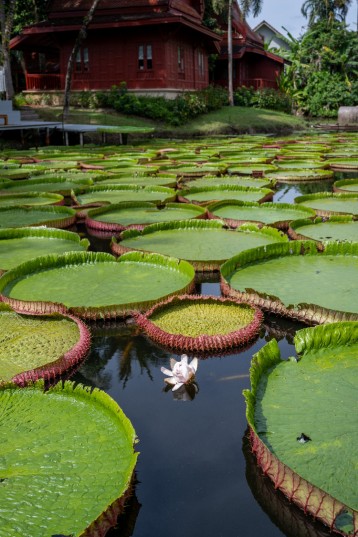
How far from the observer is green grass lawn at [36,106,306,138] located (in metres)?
17.8

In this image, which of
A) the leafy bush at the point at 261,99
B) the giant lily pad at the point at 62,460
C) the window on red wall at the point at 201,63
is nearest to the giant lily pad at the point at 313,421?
the giant lily pad at the point at 62,460

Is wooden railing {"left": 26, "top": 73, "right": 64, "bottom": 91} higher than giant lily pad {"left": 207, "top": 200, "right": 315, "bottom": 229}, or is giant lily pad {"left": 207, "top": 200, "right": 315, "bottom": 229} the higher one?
wooden railing {"left": 26, "top": 73, "right": 64, "bottom": 91}

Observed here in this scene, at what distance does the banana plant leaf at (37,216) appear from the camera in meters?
4.86

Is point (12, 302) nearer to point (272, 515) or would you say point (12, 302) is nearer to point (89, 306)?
point (89, 306)

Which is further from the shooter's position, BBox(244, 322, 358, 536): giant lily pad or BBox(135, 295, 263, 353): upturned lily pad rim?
BBox(135, 295, 263, 353): upturned lily pad rim

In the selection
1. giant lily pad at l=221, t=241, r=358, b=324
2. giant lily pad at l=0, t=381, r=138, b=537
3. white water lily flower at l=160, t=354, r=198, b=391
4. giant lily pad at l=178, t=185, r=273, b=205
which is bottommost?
white water lily flower at l=160, t=354, r=198, b=391

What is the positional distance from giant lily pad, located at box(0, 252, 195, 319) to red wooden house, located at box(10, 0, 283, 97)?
59.3 ft

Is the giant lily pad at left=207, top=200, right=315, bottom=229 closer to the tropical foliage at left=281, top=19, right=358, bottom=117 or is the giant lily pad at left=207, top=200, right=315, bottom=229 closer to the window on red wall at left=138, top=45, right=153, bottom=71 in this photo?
the window on red wall at left=138, top=45, right=153, bottom=71

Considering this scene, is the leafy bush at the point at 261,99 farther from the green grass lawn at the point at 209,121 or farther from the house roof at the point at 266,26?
the house roof at the point at 266,26

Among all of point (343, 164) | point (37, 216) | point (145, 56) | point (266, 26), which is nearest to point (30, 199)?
point (37, 216)

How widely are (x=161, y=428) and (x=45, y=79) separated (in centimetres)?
2310

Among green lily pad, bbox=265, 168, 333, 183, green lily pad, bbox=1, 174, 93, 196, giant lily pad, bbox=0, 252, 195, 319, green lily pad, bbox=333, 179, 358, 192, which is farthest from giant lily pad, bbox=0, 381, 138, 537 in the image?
green lily pad, bbox=265, 168, 333, 183

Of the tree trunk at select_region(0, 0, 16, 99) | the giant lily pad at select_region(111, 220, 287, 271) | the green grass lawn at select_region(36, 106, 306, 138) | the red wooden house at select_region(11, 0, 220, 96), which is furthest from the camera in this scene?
the red wooden house at select_region(11, 0, 220, 96)

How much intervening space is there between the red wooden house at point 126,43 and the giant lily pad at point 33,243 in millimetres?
17248
